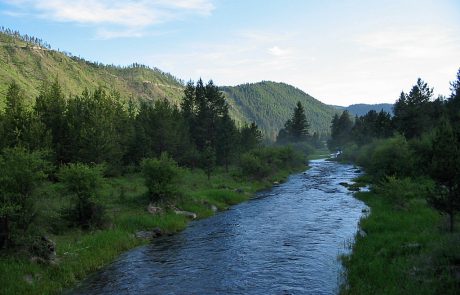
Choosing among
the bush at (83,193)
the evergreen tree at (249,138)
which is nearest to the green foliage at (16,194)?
the bush at (83,193)

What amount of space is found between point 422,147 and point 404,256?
3682 cm

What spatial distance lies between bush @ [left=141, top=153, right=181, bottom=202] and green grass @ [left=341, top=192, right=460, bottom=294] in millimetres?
19862

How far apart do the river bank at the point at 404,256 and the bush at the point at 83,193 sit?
65.8 ft

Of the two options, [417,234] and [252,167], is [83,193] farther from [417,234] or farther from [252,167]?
[252,167]

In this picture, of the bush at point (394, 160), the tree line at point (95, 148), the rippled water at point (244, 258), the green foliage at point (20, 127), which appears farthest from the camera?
the bush at point (394, 160)

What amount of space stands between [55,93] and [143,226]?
43276 millimetres

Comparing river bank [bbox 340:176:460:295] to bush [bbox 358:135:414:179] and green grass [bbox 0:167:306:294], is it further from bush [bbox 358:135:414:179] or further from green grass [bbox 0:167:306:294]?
bush [bbox 358:135:414:179]

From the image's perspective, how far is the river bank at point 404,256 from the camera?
17.3m

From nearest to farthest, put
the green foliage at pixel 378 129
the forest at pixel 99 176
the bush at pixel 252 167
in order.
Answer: the forest at pixel 99 176 < the bush at pixel 252 167 < the green foliage at pixel 378 129

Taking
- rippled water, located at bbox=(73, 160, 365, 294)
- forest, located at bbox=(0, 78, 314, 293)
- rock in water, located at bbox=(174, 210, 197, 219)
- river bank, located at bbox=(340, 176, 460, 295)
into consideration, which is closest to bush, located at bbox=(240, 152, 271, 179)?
forest, located at bbox=(0, 78, 314, 293)

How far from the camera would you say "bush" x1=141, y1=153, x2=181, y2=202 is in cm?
4000

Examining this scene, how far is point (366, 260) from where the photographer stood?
74.6 ft

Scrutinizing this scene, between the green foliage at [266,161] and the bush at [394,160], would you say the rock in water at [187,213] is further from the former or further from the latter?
the green foliage at [266,161]

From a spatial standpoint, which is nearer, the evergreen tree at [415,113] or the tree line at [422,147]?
Answer: the tree line at [422,147]
